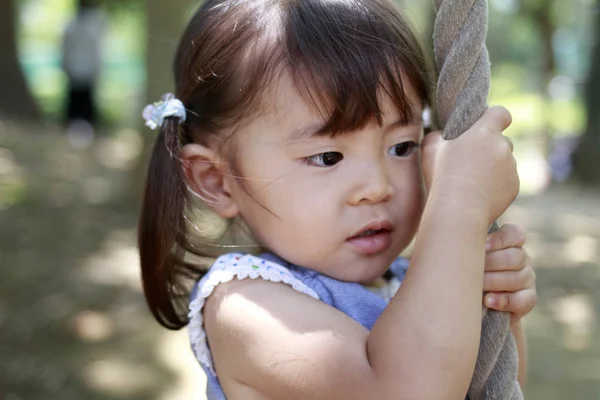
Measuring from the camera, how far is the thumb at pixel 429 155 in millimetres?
1121

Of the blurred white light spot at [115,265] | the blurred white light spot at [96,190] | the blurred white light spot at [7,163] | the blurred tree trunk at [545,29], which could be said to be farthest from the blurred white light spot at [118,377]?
the blurred tree trunk at [545,29]

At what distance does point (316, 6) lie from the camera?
1220 mm

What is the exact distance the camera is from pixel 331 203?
116 centimetres

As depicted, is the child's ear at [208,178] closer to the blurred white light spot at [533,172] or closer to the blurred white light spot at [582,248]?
the blurred white light spot at [582,248]

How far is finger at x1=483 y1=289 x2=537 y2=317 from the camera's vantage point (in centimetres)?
109

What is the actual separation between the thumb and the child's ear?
34 cm

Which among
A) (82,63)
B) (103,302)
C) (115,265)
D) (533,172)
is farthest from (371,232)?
(533,172)

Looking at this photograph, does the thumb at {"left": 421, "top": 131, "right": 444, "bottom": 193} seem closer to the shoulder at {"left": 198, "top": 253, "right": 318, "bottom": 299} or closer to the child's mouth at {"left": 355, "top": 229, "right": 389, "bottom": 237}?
the child's mouth at {"left": 355, "top": 229, "right": 389, "bottom": 237}

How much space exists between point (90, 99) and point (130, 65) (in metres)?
14.1

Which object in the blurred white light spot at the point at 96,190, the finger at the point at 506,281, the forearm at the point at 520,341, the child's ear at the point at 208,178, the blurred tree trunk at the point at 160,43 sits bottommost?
the blurred white light spot at the point at 96,190

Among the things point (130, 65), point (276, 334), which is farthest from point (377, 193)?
point (130, 65)

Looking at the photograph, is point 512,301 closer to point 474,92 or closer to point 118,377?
point 474,92

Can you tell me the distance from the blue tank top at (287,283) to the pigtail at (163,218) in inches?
6.1

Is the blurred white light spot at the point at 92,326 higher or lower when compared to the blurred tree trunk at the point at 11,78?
higher
